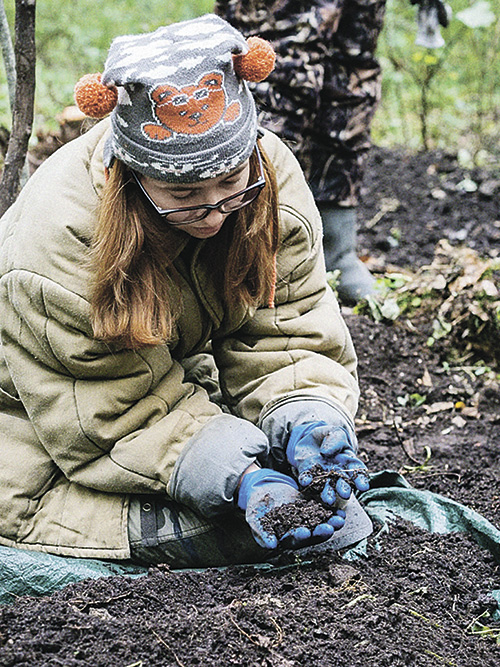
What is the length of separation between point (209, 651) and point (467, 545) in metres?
0.87

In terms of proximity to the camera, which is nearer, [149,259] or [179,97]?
[179,97]

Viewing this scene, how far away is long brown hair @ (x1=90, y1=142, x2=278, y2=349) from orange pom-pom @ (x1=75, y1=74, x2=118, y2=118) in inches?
5.3

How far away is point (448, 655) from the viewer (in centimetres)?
180

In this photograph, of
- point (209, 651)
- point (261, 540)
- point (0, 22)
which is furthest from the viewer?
point (0, 22)


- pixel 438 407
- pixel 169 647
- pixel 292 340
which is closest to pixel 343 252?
pixel 438 407

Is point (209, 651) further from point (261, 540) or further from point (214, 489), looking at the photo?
point (214, 489)

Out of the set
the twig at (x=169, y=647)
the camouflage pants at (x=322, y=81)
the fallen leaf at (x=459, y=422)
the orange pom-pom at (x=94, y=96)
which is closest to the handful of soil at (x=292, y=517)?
the twig at (x=169, y=647)

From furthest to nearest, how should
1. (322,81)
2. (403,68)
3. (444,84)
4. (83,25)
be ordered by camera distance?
(83,25) → (444,84) → (403,68) → (322,81)

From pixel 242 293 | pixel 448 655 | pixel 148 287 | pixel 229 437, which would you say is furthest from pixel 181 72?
pixel 448 655

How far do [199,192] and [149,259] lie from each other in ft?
0.74

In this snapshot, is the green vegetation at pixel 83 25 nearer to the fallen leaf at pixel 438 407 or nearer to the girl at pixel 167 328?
the fallen leaf at pixel 438 407

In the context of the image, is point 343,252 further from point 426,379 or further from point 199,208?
point 199,208

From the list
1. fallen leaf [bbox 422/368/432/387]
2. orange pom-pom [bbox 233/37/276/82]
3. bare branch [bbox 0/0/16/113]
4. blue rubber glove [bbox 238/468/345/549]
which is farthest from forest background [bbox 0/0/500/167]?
blue rubber glove [bbox 238/468/345/549]

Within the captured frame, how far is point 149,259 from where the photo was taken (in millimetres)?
2041
